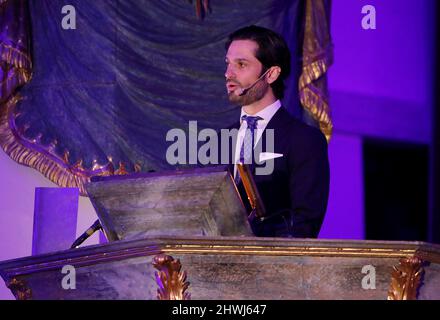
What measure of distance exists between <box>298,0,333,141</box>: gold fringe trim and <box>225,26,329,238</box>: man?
666 millimetres

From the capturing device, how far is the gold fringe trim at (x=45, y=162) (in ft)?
14.8

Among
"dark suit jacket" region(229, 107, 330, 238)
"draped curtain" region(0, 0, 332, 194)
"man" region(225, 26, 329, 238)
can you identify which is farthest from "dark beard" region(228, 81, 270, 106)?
"draped curtain" region(0, 0, 332, 194)

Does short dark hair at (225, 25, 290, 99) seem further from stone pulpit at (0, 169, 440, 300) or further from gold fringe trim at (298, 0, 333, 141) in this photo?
stone pulpit at (0, 169, 440, 300)

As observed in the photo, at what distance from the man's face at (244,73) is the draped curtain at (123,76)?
0.76 meters

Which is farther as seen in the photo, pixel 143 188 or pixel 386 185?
pixel 386 185

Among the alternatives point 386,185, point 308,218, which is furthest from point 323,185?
point 386,185

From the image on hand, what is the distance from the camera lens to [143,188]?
280cm

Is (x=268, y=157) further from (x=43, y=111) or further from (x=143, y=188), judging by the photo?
(x=43, y=111)

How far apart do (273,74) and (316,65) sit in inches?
32.1

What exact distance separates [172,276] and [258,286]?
0.23 meters

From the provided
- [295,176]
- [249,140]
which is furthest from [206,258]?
[249,140]
